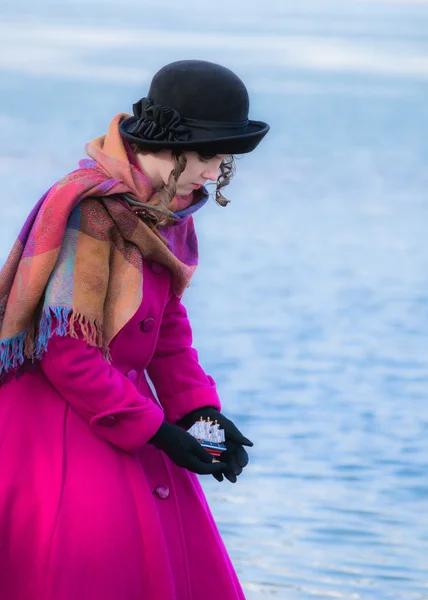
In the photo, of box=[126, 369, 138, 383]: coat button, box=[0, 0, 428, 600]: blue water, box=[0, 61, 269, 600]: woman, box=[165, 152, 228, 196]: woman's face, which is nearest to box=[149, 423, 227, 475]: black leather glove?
box=[0, 61, 269, 600]: woman

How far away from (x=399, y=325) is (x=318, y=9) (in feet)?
28.8

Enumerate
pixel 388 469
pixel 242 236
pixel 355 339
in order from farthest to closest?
pixel 242 236 → pixel 355 339 → pixel 388 469

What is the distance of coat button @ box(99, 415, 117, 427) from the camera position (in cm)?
230

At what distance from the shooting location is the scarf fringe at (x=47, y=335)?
2.23 m

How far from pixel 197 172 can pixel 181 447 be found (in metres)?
0.44

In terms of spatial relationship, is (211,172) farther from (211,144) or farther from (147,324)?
(147,324)

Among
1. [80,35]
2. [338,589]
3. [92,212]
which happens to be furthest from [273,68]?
[92,212]

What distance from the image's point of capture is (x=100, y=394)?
2.28 m

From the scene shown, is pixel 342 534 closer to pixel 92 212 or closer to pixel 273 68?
pixel 92 212

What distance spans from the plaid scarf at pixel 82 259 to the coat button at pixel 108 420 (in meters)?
0.10

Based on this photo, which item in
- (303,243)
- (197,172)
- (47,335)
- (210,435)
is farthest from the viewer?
(303,243)

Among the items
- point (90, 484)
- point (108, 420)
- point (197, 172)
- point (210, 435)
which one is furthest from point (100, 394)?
point (197, 172)

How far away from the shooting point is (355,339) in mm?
6441

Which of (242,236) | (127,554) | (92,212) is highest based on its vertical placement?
(92,212)
